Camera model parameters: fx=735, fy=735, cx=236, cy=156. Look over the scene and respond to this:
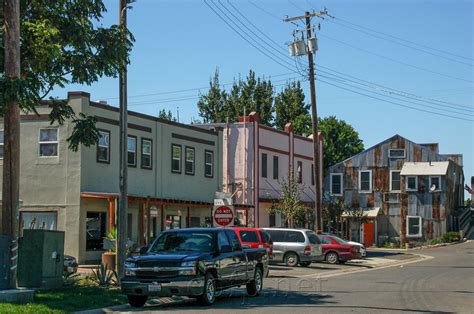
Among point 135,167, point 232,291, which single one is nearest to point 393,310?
point 232,291

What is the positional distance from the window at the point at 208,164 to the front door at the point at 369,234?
20.8m

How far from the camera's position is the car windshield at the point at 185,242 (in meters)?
17.1

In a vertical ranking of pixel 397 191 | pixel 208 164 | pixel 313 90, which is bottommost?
pixel 397 191

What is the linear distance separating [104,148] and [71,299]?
16.8 metres

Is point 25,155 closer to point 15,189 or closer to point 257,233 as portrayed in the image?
point 257,233

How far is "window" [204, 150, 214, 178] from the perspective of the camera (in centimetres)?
4034

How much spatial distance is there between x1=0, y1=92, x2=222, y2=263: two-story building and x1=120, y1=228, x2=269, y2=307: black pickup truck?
13.2 meters

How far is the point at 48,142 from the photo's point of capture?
3170 cm

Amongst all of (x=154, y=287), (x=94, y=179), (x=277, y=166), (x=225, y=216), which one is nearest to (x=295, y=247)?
(x=94, y=179)

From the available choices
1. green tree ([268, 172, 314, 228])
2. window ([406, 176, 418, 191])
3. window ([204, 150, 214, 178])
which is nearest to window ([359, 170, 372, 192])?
window ([406, 176, 418, 191])

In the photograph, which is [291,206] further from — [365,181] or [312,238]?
[365,181]

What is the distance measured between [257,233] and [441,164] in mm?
33021

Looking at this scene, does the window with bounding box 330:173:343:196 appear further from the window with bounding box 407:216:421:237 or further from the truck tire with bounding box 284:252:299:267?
the truck tire with bounding box 284:252:299:267

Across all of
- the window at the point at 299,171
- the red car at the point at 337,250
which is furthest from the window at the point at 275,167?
the red car at the point at 337,250
